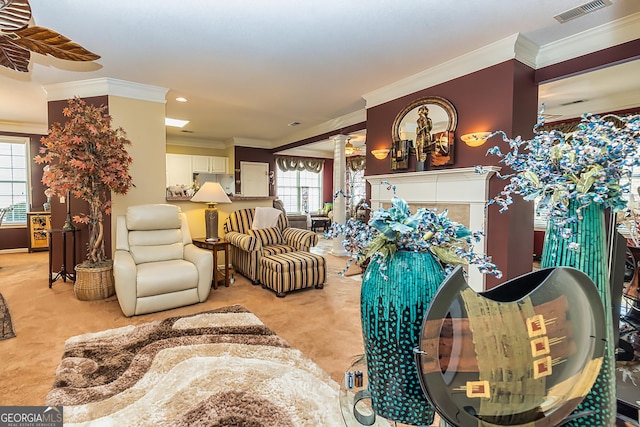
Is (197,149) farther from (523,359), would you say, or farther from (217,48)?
(523,359)

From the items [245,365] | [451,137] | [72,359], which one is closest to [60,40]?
[72,359]

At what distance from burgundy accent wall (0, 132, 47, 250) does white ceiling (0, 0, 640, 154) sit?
1.89 m

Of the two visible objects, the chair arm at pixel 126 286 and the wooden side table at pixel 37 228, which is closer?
the chair arm at pixel 126 286

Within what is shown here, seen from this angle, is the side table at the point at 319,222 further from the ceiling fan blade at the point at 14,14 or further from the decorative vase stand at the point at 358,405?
the decorative vase stand at the point at 358,405

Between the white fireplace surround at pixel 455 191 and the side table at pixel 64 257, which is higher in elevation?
the white fireplace surround at pixel 455 191

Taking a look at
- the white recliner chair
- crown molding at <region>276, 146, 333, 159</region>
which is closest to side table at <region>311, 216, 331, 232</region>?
crown molding at <region>276, 146, 333, 159</region>

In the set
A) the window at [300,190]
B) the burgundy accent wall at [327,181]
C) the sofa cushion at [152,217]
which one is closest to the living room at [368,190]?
the sofa cushion at [152,217]

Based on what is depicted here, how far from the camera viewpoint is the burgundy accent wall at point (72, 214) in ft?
13.0

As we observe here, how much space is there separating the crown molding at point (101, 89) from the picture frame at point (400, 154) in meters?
3.09

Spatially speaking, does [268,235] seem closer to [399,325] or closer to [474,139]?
[474,139]

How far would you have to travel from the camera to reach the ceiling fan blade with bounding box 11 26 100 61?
2.04 metres

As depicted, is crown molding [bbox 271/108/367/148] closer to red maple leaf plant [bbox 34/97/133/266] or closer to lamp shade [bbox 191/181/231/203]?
lamp shade [bbox 191/181/231/203]

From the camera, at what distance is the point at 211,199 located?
3.96 m

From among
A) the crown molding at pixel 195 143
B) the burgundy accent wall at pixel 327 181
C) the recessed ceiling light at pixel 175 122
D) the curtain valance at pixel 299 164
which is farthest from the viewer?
the burgundy accent wall at pixel 327 181
